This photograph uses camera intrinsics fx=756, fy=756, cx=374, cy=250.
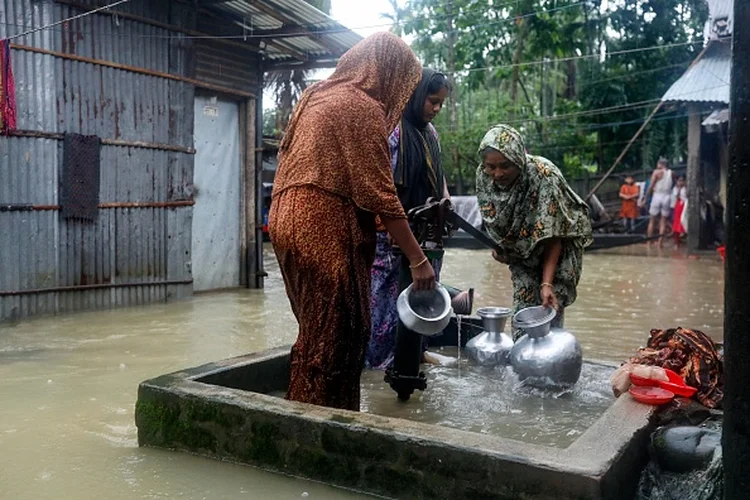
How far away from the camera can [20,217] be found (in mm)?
7605

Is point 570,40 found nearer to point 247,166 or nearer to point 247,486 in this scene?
point 247,166

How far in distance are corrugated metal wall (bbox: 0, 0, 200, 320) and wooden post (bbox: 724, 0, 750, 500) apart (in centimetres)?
703

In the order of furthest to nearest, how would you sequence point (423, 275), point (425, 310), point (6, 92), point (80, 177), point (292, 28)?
point (292, 28), point (80, 177), point (6, 92), point (425, 310), point (423, 275)

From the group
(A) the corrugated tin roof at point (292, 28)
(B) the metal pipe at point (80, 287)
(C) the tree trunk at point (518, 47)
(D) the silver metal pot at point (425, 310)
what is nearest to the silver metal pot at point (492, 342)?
(D) the silver metal pot at point (425, 310)

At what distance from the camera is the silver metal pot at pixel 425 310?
3.66 m

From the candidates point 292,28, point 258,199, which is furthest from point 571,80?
point 258,199

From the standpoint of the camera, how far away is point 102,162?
8.44 m

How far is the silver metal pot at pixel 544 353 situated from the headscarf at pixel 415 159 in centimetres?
103

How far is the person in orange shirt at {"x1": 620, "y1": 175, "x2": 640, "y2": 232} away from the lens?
20.3 m

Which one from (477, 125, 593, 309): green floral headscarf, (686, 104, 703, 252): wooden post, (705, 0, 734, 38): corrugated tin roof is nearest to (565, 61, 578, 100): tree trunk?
(686, 104, 703, 252): wooden post

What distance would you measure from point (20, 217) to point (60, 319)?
1.10 metres

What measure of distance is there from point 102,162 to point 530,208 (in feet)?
18.2

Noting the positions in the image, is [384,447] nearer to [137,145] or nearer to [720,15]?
[137,145]

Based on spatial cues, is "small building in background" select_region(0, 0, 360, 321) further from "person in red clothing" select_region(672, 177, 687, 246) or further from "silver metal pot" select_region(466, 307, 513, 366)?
"person in red clothing" select_region(672, 177, 687, 246)
